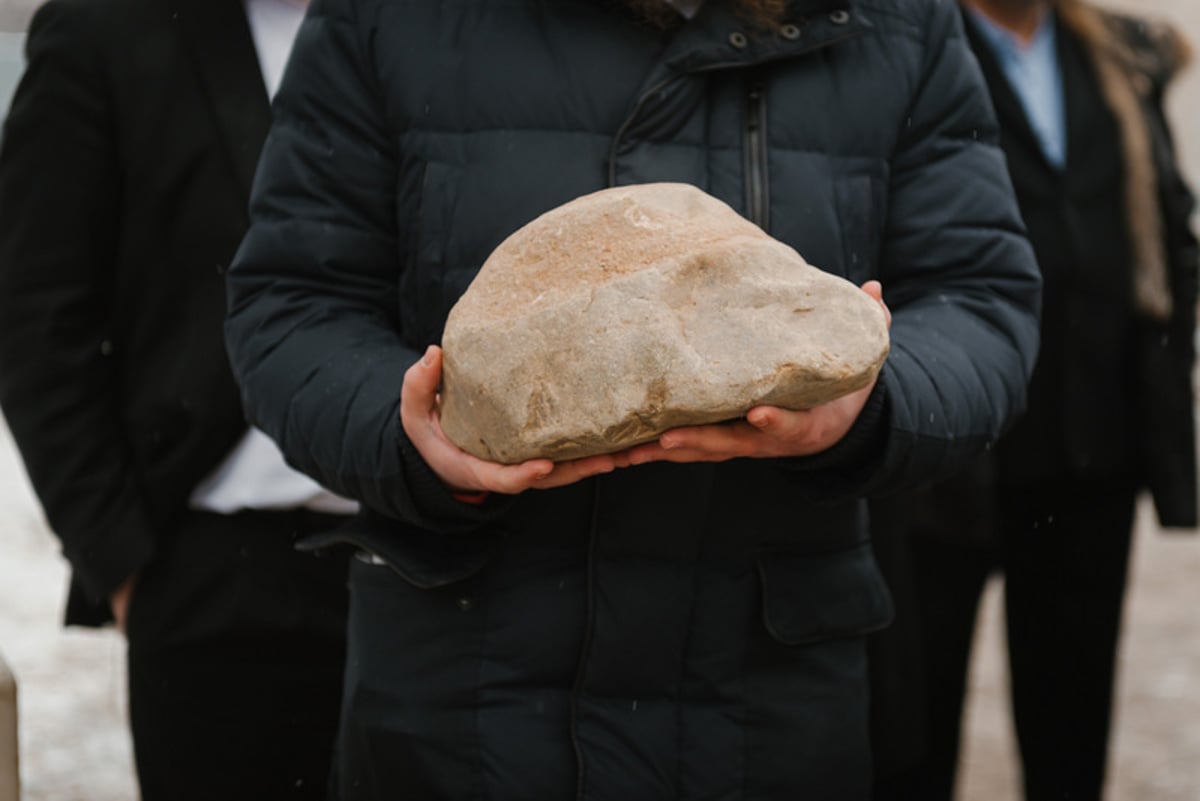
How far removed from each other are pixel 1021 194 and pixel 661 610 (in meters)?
1.74

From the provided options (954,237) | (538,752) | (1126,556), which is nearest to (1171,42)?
(1126,556)

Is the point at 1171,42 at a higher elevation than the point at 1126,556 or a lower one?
higher

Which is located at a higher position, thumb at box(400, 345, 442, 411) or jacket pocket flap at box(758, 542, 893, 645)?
thumb at box(400, 345, 442, 411)

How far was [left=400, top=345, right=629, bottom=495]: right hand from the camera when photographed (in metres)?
1.59

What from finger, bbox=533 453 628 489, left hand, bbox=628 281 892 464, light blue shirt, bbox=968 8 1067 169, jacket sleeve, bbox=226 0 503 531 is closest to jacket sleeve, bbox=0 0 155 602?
jacket sleeve, bbox=226 0 503 531

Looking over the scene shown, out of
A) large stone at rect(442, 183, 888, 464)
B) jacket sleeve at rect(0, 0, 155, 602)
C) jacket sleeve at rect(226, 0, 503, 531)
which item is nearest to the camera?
large stone at rect(442, 183, 888, 464)

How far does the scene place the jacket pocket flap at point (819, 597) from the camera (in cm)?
178

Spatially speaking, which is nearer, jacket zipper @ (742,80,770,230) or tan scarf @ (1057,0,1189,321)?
jacket zipper @ (742,80,770,230)

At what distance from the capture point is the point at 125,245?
2.43 m

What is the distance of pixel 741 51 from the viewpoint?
1.74m

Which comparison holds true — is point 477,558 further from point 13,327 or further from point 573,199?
point 13,327

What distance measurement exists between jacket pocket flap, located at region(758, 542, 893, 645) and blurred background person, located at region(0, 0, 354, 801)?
83cm

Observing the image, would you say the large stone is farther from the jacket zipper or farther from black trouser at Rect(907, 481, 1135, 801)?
black trouser at Rect(907, 481, 1135, 801)

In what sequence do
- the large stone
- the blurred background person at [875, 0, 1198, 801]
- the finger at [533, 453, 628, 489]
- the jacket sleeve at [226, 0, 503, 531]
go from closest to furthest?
the large stone
the finger at [533, 453, 628, 489]
the jacket sleeve at [226, 0, 503, 531]
the blurred background person at [875, 0, 1198, 801]
